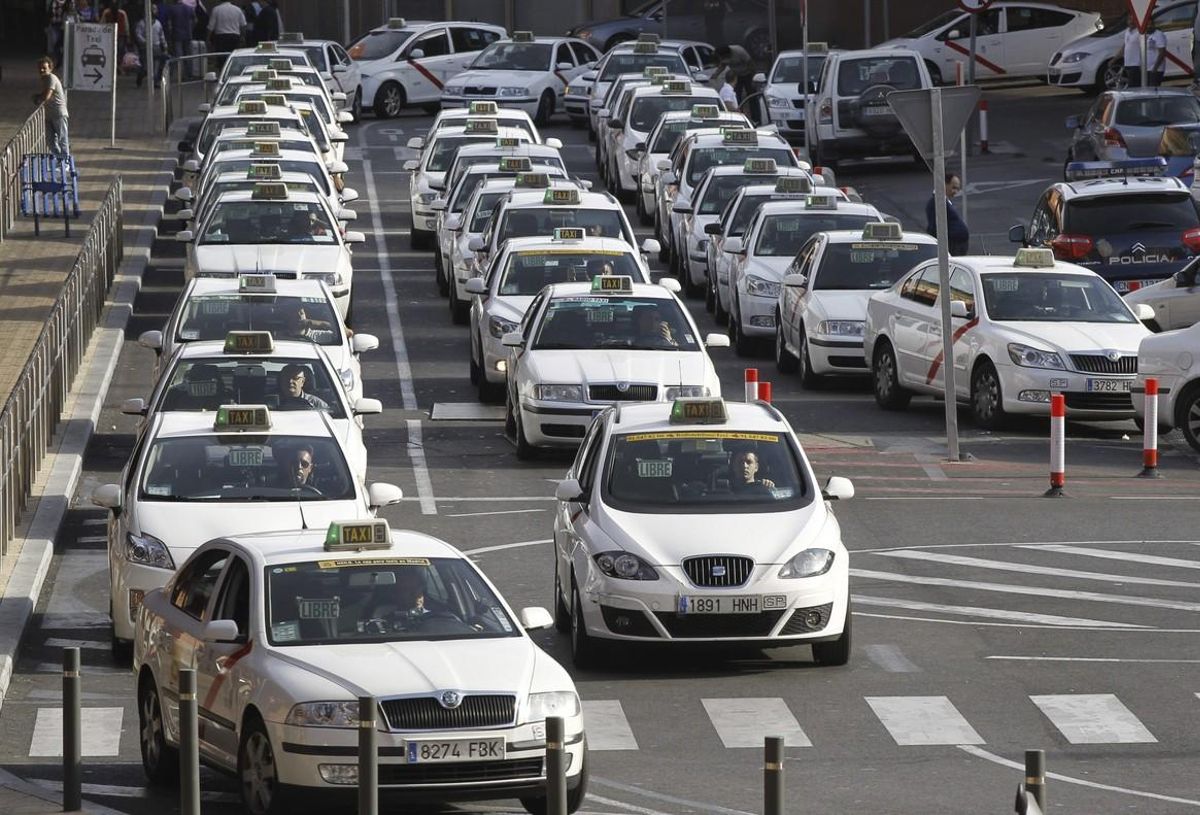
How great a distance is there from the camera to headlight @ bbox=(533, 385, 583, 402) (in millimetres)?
22453

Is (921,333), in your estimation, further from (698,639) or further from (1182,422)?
(698,639)

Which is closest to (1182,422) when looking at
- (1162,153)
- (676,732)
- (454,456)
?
(454,456)

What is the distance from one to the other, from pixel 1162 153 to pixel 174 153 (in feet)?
61.3

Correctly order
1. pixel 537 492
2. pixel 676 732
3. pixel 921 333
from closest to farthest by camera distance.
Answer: pixel 676 732 < pixel 537 492 < pixel 921 333

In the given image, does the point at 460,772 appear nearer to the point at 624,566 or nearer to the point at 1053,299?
the point at 624,566

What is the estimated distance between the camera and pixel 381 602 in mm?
12156

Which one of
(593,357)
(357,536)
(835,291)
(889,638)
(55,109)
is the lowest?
(889,638)

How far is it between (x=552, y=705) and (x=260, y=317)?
12095 millimetres

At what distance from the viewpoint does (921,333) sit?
82.1 feet

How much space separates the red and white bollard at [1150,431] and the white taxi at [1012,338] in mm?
1649

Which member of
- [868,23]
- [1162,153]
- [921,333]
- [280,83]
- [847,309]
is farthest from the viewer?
[868,23]

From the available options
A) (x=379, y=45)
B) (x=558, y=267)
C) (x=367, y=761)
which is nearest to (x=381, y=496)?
(x=367, y=761)

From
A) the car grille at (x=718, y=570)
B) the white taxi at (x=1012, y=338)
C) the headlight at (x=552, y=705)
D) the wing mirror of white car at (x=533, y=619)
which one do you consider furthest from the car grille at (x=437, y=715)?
the white taxi at (x=1012, y=338)

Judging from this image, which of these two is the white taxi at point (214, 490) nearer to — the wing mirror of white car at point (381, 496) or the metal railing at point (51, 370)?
the wing mirror of white car at point (381, 496)
